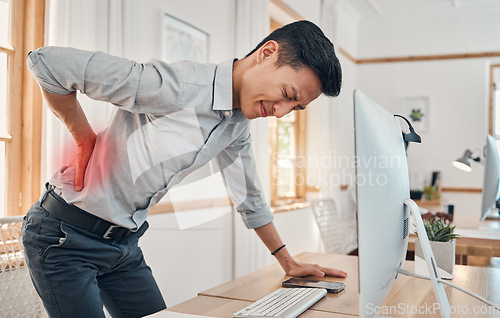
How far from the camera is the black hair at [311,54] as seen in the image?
1188 millimetres

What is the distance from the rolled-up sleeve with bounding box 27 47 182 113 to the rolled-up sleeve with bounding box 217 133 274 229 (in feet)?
1.34

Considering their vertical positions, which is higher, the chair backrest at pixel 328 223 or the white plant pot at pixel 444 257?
the white plant pot at pixel 444 257

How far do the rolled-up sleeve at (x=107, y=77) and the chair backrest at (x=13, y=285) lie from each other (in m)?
0.59

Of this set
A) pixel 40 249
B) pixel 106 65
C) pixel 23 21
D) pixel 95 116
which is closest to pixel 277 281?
pixel 40 249

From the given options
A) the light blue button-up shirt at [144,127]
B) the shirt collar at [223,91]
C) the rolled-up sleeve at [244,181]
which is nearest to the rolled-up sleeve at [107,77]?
the light blue button-up shirt at [144,127]

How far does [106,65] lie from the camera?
3.71ft

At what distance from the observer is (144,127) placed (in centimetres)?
128

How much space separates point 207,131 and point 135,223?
31 centimetres

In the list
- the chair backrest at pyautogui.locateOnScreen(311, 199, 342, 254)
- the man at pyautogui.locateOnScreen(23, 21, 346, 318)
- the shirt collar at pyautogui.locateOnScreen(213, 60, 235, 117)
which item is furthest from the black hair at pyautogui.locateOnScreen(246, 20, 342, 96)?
the chair backrest at pyautogui.locateOnScreen(311, 199, 342, 254)

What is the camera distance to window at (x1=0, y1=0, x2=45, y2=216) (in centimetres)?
211

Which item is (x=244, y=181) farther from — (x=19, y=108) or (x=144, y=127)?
(x=19, y=108)

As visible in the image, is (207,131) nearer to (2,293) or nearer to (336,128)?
(2,293)

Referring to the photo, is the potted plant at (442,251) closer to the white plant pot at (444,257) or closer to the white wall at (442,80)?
the white plant pot at (444,257)

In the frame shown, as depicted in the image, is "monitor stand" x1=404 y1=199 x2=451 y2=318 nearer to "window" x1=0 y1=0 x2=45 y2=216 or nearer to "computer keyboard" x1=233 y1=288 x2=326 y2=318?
"computer keyboard" x1=233 y1=288 x2=326 y2=318
